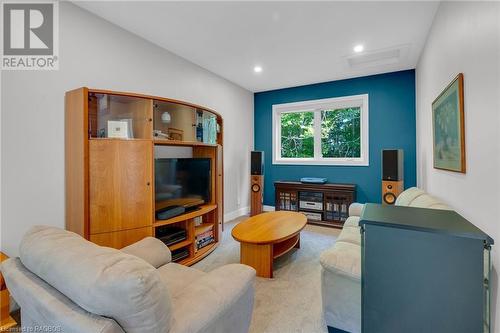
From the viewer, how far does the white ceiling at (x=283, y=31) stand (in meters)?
2.19

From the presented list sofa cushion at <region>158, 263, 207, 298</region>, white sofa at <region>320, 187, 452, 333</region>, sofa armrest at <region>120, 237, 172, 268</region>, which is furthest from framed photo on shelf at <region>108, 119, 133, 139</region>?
white sofa at <region>320, 187, 452, 333</region>

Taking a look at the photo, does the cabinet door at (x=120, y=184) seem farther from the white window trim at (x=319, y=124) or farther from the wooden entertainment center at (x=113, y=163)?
the white window trim at (x=319, y=124)

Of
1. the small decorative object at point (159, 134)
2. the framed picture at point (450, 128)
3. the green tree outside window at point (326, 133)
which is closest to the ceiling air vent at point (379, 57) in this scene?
the green tree outside window at point (326, 133)

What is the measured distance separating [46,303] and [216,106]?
351 centimetres

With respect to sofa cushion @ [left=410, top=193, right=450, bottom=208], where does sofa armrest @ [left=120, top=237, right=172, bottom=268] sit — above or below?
below

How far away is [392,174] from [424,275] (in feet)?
8.01

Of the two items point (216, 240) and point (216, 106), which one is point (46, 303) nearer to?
point (216, 240)

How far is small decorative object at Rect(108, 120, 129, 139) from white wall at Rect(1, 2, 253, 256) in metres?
0.41

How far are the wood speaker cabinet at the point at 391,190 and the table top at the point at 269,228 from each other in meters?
1.34

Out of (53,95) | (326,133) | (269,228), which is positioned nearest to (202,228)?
(269,228)

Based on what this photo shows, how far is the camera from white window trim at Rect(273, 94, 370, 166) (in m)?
4.09

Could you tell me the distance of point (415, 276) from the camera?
115 cm

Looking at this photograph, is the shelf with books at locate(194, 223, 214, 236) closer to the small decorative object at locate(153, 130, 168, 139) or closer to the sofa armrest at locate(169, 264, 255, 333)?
the small decorative object at locate(153, 130, 168, 139)

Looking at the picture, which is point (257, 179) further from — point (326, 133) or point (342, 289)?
point (342, 289)
